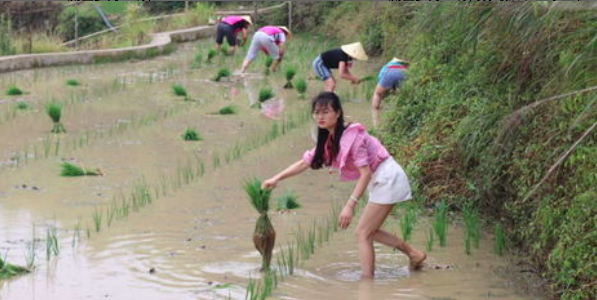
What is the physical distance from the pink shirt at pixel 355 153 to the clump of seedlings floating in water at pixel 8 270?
1565 millimetres

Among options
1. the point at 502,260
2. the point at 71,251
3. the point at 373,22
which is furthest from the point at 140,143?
the point at 373,22

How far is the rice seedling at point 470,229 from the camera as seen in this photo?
6.70 metres

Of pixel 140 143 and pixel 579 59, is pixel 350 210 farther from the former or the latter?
pixel 140 143

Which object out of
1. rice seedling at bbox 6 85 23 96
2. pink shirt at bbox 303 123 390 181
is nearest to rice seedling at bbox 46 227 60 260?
pink shirt at bbox 303 123 390 181

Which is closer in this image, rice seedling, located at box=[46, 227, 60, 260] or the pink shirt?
the pink shirt

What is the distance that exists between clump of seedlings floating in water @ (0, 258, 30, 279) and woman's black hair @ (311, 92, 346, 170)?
1.59 meters

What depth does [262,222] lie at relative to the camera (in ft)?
19.6

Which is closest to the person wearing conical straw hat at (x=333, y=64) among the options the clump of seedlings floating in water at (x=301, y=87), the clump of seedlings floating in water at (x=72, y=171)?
the clump of seedlings floating in water at (x=301, y=87)

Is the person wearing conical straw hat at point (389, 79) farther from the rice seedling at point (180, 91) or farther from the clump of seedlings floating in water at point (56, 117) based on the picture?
the clump of seedlings floating in water at point (56, 117)

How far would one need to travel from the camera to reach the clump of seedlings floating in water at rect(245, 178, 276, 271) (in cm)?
590

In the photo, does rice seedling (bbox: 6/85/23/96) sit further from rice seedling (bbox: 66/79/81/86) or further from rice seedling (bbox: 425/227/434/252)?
rice seedling (bbox: 425/227/434/252)

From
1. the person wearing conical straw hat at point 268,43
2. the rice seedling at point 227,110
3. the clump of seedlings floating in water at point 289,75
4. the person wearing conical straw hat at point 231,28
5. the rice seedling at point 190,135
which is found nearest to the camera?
the rice seedling at point 190,135

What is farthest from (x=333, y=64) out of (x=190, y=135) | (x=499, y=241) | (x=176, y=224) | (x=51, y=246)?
(x=51, y=246)

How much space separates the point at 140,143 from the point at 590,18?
17.1 ft
